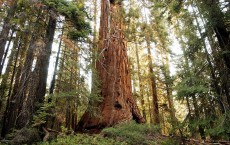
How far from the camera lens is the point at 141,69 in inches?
734

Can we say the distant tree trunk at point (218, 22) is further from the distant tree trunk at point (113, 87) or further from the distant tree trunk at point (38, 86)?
the distant tree trunk at point (38, 86)

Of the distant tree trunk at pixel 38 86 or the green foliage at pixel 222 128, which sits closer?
the green foliage at pixel 222 128

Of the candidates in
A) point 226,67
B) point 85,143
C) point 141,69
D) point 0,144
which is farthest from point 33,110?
Answer: point 141,69

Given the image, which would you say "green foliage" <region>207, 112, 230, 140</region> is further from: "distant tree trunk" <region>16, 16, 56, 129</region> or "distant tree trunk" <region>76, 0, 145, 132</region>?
"distant tree trunk" <region>16, 16, 56, 129</region>

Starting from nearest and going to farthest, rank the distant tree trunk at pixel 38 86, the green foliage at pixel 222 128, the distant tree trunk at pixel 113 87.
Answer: the green foliage at pixel 222 128, the distant tree trunk at pixel 38 86, the distant tree trunk at pixel 113 87

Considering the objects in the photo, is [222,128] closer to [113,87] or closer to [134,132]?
[134,132]

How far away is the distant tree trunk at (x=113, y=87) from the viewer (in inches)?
298

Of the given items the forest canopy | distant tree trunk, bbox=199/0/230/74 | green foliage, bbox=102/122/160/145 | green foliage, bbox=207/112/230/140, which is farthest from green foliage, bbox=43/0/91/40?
green foliage, bbox=207/112/230/140

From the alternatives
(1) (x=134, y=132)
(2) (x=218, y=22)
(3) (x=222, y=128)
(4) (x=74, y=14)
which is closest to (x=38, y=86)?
(4) (x=74, y=14)

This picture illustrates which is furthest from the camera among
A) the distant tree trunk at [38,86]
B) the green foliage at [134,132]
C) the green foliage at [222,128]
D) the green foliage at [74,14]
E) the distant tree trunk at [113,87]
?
the distant tree trunk at [113,87]

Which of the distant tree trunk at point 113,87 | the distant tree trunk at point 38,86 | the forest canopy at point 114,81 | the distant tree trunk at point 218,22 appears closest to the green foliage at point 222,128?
the forest canopy at point 114,81

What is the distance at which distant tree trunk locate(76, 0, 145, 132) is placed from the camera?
7.56 metres

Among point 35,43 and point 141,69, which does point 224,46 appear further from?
point 141,69

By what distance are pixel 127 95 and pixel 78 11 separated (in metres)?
3.69
